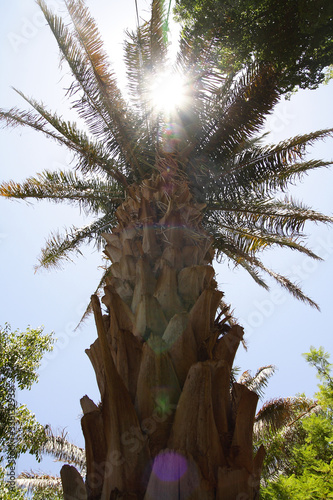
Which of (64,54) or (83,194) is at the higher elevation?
(64,54)

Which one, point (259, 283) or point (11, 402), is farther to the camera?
point (259, 283)

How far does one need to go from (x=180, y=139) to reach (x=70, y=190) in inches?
93.9

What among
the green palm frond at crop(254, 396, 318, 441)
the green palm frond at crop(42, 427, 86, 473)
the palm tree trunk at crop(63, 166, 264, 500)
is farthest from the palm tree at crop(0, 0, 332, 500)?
the green palm frond at crop(42, 427, 86, 473)

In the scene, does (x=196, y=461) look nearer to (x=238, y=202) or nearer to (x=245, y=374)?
(x=238, y=202)

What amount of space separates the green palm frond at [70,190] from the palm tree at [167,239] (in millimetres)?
24

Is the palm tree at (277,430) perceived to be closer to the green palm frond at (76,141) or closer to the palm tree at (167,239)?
the palm tree at (167,239)

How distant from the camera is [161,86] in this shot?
234 inches

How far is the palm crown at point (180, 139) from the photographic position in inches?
219

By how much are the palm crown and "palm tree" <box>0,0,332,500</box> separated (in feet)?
0.08

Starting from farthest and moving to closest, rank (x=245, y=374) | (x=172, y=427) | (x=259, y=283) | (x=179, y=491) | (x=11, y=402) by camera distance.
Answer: (x=245, y=374) → (x=259, y=283) → (x=11, y=402) → (x=172, y=427) → (x=179, y=491)

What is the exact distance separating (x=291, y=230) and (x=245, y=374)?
18.9 feet

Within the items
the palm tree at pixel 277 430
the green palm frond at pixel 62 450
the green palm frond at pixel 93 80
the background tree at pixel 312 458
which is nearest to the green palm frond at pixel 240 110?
the green palm frond at pixel 93 80

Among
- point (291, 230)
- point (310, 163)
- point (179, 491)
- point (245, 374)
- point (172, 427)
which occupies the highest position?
point (310, 163)

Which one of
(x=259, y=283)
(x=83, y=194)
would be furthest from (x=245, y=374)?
(x=83, y=194)
